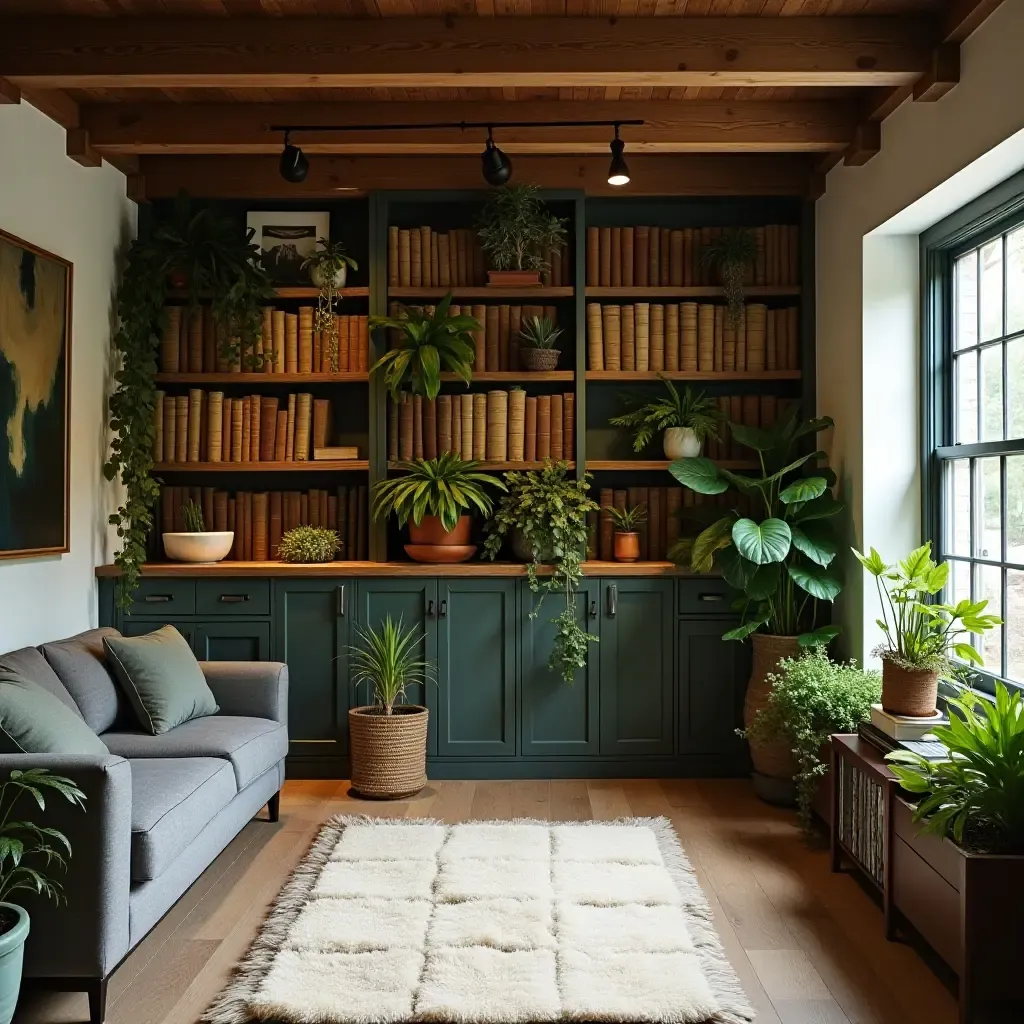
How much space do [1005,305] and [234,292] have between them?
3.23 metres

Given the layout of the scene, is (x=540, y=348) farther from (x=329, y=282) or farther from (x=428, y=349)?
(x=329, y=282)

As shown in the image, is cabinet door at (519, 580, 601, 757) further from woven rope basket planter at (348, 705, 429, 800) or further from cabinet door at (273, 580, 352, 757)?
cabinet door at (273, 580, 352, 757)

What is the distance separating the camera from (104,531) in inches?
192

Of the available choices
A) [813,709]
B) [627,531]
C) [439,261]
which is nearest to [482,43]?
[439,261]

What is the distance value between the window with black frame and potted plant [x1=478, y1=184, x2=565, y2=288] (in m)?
1.73

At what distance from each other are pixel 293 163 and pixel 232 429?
1375 mm

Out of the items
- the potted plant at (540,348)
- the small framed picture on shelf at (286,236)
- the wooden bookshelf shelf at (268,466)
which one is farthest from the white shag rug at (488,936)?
the small framed picture on shelf at (286,236)

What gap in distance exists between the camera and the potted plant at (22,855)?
245 cm

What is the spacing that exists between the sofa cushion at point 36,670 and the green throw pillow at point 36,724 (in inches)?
8.5

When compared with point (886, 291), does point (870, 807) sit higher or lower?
lower

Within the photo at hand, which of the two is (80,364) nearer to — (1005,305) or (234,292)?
(234,292)

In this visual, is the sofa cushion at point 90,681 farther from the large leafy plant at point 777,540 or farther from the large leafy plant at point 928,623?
the large leafy plant at point 928,623

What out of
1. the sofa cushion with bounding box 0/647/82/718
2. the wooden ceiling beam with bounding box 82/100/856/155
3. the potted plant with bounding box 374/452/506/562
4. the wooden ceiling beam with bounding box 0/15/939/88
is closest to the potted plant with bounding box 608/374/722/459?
the potted plant with bounding box 374/452/506/562

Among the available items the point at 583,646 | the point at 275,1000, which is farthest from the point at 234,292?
the point at 275,1000
